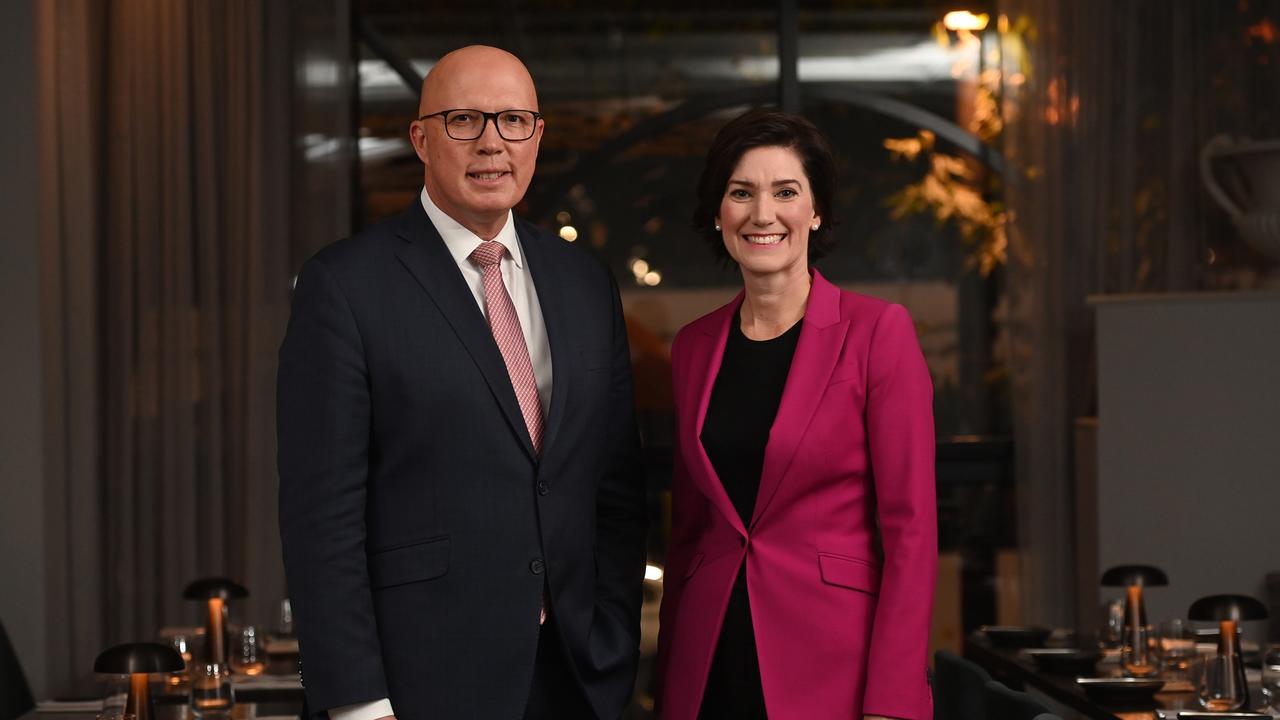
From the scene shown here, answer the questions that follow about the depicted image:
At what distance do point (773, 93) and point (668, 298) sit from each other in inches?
36.3

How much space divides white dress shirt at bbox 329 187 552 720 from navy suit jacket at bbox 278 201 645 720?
3 centimetres

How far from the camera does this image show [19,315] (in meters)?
4.75

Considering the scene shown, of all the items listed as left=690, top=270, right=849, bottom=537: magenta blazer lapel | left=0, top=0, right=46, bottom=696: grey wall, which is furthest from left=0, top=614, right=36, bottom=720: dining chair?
left=690, top=270, right=849, bottom=537: magenta blazer lapel

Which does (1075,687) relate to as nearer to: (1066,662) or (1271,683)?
(1066,662)

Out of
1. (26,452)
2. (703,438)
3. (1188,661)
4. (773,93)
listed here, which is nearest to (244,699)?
(26,452)

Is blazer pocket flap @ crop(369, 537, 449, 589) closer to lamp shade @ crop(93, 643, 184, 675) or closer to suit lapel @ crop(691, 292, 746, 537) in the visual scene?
suit lapel @ crop(691, 292, 746, 537)

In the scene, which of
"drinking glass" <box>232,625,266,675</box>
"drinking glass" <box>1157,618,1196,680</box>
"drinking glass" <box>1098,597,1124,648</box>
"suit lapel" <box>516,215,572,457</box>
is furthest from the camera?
"drinking glass" <box>1098,597,1124,648</box>

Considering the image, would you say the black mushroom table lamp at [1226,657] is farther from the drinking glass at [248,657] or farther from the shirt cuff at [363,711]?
the drinking glass at [248,657]

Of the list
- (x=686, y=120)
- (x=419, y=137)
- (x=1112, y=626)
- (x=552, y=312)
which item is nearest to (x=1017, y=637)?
(x=1112, y=626)

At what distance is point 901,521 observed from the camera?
229 centimetres

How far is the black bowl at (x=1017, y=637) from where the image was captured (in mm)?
4441

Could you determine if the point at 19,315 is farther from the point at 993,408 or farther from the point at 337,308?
the point at 993,408

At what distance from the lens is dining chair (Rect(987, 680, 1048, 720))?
294 centimetres

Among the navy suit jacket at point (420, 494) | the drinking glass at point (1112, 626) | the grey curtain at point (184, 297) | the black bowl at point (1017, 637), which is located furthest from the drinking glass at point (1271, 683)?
the grey curtain at point (184, 297)
